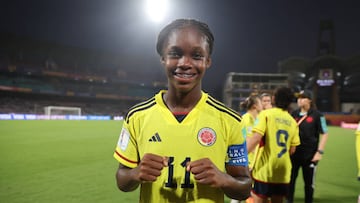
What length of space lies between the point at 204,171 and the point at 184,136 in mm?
227

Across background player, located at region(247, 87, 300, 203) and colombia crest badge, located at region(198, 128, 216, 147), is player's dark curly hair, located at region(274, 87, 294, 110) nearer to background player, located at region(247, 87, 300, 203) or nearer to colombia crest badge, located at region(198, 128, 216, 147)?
background player, located at region(247, 87, 300, 203)

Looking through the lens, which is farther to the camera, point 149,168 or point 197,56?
point 197,56

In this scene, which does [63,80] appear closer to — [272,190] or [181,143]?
[272,190]

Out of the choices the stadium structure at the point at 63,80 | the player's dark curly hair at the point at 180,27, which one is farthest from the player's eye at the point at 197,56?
the stadium structure at the point at 63,80

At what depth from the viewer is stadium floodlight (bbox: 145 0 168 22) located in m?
23.4

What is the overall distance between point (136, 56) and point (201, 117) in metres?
64.5

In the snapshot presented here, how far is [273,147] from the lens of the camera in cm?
418

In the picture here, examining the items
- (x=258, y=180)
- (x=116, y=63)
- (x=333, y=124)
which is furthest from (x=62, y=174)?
(x=116, y=63)

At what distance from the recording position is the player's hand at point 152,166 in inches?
56.9

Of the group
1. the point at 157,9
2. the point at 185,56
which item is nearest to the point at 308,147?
the point at 185,56

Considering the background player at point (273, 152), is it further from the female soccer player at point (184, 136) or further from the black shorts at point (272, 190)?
the female soccer player at point (184, 136)

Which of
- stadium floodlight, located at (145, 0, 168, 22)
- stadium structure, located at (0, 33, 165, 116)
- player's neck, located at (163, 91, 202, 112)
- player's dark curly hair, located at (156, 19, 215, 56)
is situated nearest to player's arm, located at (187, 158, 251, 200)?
player's neck, located at (163, 91, 202, 112)

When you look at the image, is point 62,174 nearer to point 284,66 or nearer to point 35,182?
point 35,182

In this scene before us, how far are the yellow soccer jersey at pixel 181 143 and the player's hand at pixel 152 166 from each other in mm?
132
